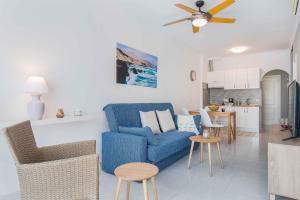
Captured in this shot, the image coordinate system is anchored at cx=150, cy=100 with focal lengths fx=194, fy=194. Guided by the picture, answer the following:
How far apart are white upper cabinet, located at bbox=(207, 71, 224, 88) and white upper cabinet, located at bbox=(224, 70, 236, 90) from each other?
14 centimetres

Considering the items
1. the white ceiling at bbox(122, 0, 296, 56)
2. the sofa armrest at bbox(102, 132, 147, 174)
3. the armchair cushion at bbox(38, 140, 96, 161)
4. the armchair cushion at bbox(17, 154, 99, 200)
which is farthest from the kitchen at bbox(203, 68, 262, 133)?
the armchair cushion at bbox(17, 154, 99, 200)

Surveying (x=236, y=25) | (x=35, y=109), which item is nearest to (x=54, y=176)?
(x=35, y=109)

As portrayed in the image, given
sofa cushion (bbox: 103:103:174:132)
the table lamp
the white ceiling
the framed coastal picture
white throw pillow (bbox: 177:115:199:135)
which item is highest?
the white ceiling

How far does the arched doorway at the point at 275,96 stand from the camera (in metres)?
7.16

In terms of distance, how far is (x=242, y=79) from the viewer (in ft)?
21.0

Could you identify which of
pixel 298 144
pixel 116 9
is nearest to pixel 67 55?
pixel 116 9

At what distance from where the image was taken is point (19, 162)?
1285mm

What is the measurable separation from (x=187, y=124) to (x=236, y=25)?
2348 mm

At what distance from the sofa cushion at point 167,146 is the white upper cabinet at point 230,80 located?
3884 millimetres

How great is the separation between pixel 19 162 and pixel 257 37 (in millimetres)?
5402

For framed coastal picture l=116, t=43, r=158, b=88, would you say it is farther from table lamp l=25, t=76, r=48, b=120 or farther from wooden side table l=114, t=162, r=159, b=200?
wooden side table l=114, t=162, r=159, b=200

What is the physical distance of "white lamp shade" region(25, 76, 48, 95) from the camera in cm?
203

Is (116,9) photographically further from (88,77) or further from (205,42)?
(205,42)

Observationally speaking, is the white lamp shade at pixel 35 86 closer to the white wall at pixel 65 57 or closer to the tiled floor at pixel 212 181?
the white wall at pixel 65 57
